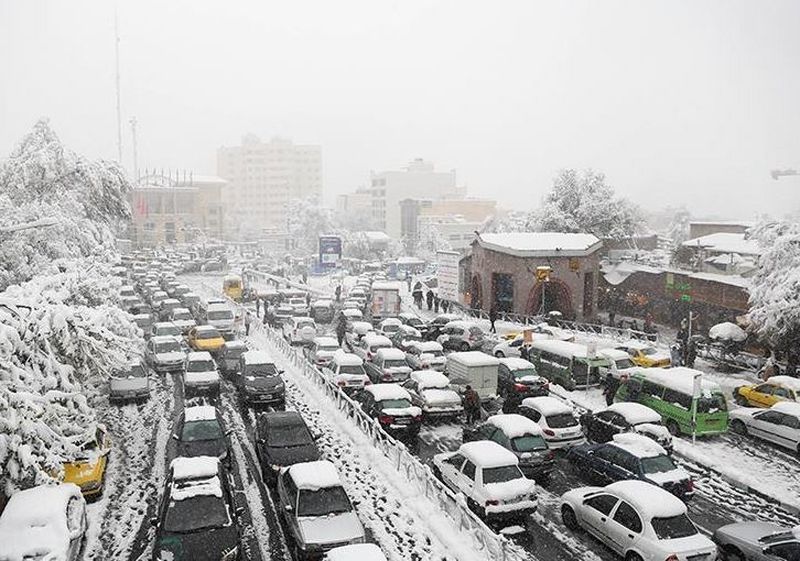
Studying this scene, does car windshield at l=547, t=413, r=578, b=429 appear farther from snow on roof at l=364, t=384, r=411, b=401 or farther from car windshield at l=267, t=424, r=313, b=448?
car windshield at l=267, t=424, r=313, b=448

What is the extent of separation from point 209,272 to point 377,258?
27.6 m

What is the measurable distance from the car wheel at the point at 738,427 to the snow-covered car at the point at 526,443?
838 centimetres

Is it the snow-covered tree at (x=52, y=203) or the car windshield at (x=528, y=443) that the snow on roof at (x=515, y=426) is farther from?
the snow-covered tree at (x=52, y=203)

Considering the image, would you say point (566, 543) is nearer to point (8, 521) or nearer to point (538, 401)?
point (538, 401)

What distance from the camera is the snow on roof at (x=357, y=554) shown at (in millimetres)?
10953

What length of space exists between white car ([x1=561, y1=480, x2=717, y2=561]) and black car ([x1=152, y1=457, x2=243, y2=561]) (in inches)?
291

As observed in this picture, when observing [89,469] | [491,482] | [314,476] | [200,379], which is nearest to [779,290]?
[491,482]

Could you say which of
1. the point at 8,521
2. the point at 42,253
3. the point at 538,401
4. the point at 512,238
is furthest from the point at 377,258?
the point at 8,521

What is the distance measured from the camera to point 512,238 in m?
45.5

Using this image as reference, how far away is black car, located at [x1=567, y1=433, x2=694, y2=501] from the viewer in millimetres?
15617

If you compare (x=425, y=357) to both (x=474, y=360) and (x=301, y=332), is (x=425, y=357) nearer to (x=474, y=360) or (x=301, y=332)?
(x=474, y=360)

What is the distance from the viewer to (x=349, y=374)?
2459 cm

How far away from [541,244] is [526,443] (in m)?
28.4

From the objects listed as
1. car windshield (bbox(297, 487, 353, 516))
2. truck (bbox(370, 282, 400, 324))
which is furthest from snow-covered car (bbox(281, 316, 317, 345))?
car windshield (bbox(297, 487, 353, 516))
